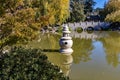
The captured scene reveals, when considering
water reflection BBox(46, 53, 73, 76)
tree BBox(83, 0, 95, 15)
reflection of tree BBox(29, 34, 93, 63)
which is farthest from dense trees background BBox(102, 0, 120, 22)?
water reflection BBox(46, 53, 73, 76)

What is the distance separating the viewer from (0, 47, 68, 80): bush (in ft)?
16.5

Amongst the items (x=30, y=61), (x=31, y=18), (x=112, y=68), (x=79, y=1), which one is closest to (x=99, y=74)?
(x=112, y=68)

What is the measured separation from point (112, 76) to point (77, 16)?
37.4 meters

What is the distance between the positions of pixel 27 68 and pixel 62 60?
8.25 metres

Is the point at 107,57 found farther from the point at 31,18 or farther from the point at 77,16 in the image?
the point at 77,16

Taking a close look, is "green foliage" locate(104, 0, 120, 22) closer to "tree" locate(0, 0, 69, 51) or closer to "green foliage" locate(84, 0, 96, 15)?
"green foliage" locate(84, 0, 96, 15)

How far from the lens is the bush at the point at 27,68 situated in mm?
5020

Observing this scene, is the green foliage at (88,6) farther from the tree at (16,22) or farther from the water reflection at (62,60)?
the tree at (16,22)

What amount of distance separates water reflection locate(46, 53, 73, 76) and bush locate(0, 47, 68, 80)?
512 centimetres

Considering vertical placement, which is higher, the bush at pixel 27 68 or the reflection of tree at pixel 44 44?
the bush at pixel 27 68

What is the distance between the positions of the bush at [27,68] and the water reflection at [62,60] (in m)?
5.12

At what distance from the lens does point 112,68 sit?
11805 mm

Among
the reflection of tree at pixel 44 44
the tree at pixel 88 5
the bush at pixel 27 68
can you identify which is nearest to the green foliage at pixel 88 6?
the tree at pixel 88 5

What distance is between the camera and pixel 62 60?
13602mm
